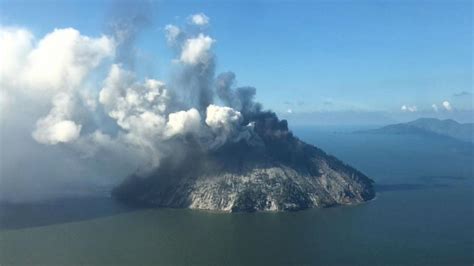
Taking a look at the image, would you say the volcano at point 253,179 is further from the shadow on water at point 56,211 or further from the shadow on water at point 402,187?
the shadow on water at point 56,211

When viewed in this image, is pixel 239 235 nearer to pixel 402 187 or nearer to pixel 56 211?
pixel 56 211

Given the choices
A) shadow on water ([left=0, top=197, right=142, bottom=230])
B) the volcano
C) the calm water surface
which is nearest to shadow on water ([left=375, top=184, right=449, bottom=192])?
the volcano

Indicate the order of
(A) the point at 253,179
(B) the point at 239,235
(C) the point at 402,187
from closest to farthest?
(B) the point at 239,235
(A) the point at 253,179
(C) the point at 402,187

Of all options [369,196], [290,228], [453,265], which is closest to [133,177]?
[290,228]

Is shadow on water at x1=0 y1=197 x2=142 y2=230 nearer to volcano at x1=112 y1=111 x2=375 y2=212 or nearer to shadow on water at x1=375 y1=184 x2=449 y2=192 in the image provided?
volcano at x1=112 y1=111 x2=375 y2=212

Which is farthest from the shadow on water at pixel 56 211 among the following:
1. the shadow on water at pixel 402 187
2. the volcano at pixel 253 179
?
the shadow on water at pixel 402 187

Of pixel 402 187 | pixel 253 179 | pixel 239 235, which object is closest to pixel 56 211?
pixel 239 235
